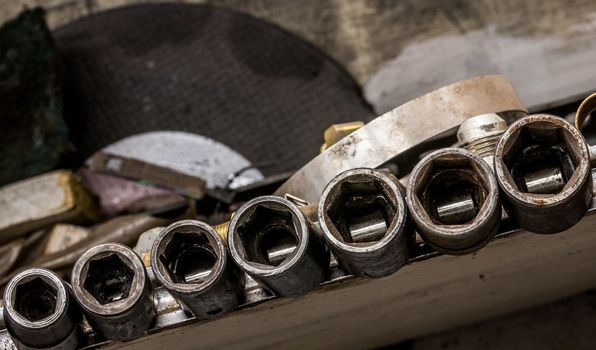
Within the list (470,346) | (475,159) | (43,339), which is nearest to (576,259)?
(470,346)

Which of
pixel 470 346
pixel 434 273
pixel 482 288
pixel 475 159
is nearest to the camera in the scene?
pixel 475 159

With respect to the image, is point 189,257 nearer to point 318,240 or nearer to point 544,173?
point 318,240

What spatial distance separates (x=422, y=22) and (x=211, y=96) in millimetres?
495

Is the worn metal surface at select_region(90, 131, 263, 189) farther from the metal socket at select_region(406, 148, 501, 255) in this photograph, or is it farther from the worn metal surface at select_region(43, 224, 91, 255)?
the metal socket at select_region(406, 148, 501, 255)

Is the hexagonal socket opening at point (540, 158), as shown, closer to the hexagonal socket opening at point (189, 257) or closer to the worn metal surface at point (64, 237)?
the hexagonal socket opening at point (189, 257)

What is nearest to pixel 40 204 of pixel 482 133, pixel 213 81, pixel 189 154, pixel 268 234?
pixel 189 154

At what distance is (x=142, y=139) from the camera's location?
1.48 m

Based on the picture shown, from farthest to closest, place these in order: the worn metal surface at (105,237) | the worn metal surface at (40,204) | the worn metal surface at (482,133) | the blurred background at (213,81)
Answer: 1. the blurred background at (213,81)
2. the worn metal surface at (40,204)
3. the worn metal surface at (105,237)
4. the worn metal surface at (482,133)

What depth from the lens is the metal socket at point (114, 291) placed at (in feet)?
2.40

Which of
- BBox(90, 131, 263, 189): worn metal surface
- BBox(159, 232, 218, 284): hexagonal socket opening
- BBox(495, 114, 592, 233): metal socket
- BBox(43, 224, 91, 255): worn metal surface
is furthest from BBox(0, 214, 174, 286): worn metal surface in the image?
BBox(495, 114, 592, 233): metal socket

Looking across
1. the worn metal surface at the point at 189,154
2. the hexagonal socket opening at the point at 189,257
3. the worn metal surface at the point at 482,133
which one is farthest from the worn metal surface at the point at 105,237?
the worn metal surface at the point at 482,133

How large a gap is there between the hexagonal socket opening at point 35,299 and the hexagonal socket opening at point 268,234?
200mm

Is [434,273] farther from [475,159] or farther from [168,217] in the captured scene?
[168,217]

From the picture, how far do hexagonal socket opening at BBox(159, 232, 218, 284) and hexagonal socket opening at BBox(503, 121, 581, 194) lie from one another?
1.01 ft
